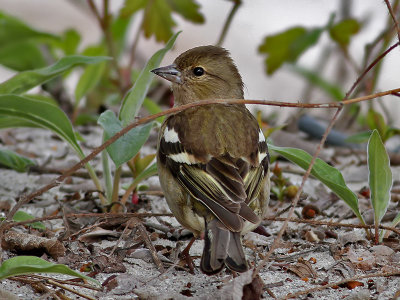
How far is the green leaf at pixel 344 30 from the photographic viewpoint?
24.5 feet

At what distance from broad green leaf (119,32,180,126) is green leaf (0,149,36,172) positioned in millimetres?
1048

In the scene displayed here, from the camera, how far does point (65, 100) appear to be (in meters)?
8.20

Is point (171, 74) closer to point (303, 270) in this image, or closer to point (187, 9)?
point (187, 9)

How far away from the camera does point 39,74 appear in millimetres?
5055

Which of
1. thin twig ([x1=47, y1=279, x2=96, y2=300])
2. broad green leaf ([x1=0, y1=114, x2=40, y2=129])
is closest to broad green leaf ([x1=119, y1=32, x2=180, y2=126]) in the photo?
broad green leaf ([x1=0, y1=114, x2=40, y2=129])

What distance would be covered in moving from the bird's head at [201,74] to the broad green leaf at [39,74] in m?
0.79

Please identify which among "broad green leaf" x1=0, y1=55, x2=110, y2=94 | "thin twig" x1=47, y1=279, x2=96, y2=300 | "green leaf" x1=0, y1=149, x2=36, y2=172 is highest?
"broad green leaf" x1=0, y1=55, x2=110, y2=94

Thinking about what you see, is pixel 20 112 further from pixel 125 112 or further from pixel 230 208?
pixel 230 208

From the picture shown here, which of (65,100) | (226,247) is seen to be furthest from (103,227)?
(65,100)

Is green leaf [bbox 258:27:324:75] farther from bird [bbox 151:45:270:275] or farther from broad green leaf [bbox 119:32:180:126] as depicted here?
broad green leaf [bbox 119:32:180:126]

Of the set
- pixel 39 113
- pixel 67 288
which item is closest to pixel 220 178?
pixel 67 288

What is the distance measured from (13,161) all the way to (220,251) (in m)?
2.47

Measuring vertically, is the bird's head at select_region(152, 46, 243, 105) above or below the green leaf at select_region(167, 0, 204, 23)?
below

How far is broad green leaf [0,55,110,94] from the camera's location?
4.96m
